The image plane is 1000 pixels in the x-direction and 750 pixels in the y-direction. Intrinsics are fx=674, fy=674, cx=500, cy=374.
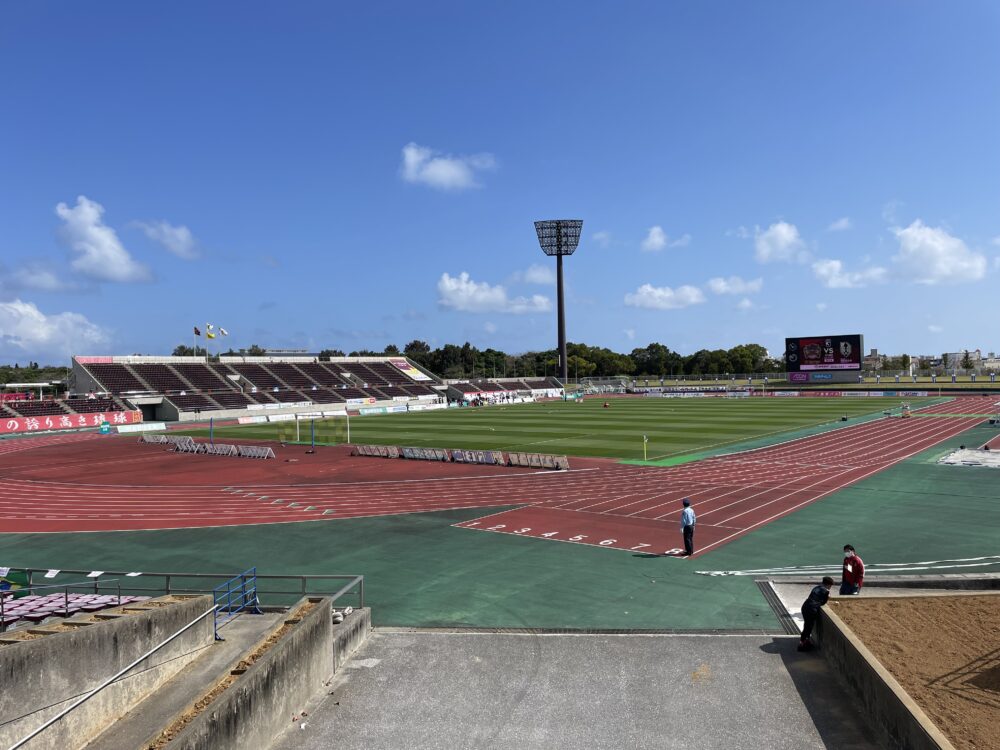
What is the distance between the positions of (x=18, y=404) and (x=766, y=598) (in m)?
80.0

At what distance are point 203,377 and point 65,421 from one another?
23553 millimetres

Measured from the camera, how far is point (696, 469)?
3597 centimetres

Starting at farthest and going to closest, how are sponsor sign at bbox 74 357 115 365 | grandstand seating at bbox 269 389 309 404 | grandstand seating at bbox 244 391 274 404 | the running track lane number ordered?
grandstand seating at bbox 269 389 309 404, grandstand seating at bbox 244 391 274 404, sponsor sign at bbox 74 357 115 365, the running track lane number

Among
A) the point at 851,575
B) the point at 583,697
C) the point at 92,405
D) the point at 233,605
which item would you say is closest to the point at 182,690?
the point at 233,605

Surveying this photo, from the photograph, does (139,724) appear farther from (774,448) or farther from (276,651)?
(774,448)

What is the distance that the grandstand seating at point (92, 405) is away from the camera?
242ft

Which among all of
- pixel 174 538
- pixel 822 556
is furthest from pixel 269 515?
pixel 822 556

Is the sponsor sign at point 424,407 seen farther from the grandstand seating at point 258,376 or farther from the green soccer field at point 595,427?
the grandstand seating at point 258,376

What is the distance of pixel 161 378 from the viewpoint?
290 ft

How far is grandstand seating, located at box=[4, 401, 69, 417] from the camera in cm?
6988

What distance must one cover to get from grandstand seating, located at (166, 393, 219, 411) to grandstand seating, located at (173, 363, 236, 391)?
4.77 meters

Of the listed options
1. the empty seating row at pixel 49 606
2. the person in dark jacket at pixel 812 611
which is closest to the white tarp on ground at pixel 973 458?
the person in dark jacket at pixel 812 611

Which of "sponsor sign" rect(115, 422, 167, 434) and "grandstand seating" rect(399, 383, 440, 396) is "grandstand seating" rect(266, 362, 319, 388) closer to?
"grandstand seating" rect(399, 383, 440, 396)

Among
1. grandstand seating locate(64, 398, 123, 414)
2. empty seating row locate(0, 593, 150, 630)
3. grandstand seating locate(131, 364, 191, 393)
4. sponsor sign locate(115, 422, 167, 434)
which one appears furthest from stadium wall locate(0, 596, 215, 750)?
grandstand seating locate(131, 364, 191, 393)
